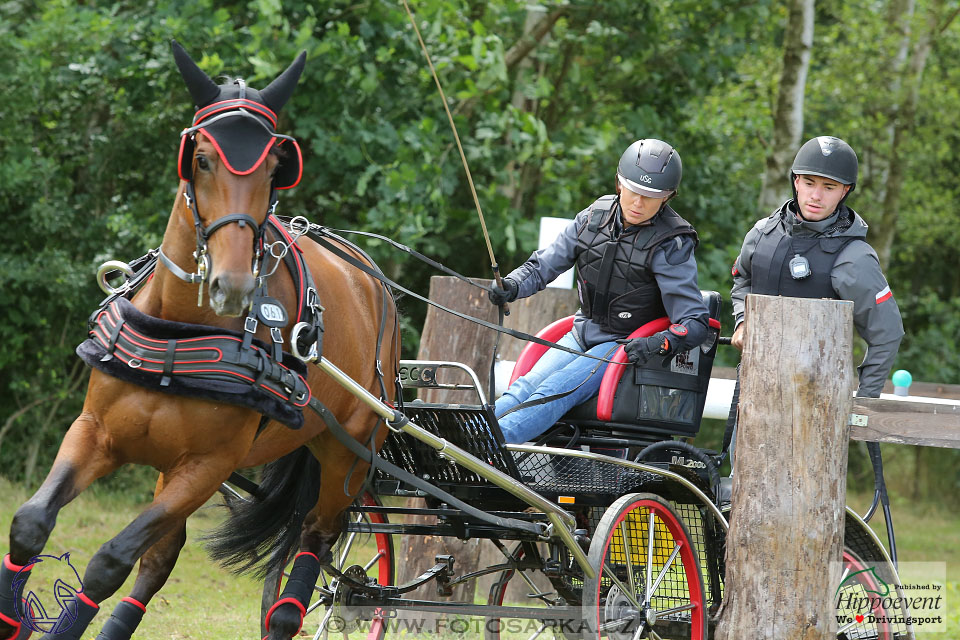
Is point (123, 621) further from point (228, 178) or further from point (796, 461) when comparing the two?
point (796, 461)

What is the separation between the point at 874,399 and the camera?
12.4 ft

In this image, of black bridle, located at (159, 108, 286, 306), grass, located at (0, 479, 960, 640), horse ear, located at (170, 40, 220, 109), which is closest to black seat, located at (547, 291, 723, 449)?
grass, located at (0, 479, 960, 640)

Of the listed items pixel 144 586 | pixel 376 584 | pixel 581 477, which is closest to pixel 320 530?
pixel 376 584

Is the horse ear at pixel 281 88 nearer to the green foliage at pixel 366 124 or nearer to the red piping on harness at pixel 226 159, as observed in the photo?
the red piping on harness at pixel 226 159

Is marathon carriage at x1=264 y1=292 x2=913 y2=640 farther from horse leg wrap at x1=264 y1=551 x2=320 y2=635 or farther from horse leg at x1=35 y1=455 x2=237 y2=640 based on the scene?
horse leg at x1=35 y1=455 x2=237 y2=640

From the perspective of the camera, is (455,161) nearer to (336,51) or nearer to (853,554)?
(336,51)

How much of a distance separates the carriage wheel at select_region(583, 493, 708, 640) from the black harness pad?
4.65 ft

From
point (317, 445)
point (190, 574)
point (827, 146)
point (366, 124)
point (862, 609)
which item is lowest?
point (190, 574)

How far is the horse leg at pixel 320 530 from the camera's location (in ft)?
12.8

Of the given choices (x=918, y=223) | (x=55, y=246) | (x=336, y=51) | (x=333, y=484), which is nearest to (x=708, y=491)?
(x=333, y=484)

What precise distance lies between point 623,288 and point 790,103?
18.6ft

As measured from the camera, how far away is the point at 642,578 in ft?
14.2

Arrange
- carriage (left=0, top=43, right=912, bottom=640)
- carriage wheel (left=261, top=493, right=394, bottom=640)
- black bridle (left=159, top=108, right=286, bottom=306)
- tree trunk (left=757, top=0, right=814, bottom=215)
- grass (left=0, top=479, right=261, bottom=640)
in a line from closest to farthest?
black bridle (left=159, top=108, right=286, bottom=306), carriage (left=0, top=43, right=912, bottom=640), carriage wheel (left=261, top=493, right=394, bottom=640), grass (left=0, top=479, right=261, bottom=640), tree trunk (left=757, top=0, right=814, bottom=215)

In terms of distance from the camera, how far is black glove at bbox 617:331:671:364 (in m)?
4.15
